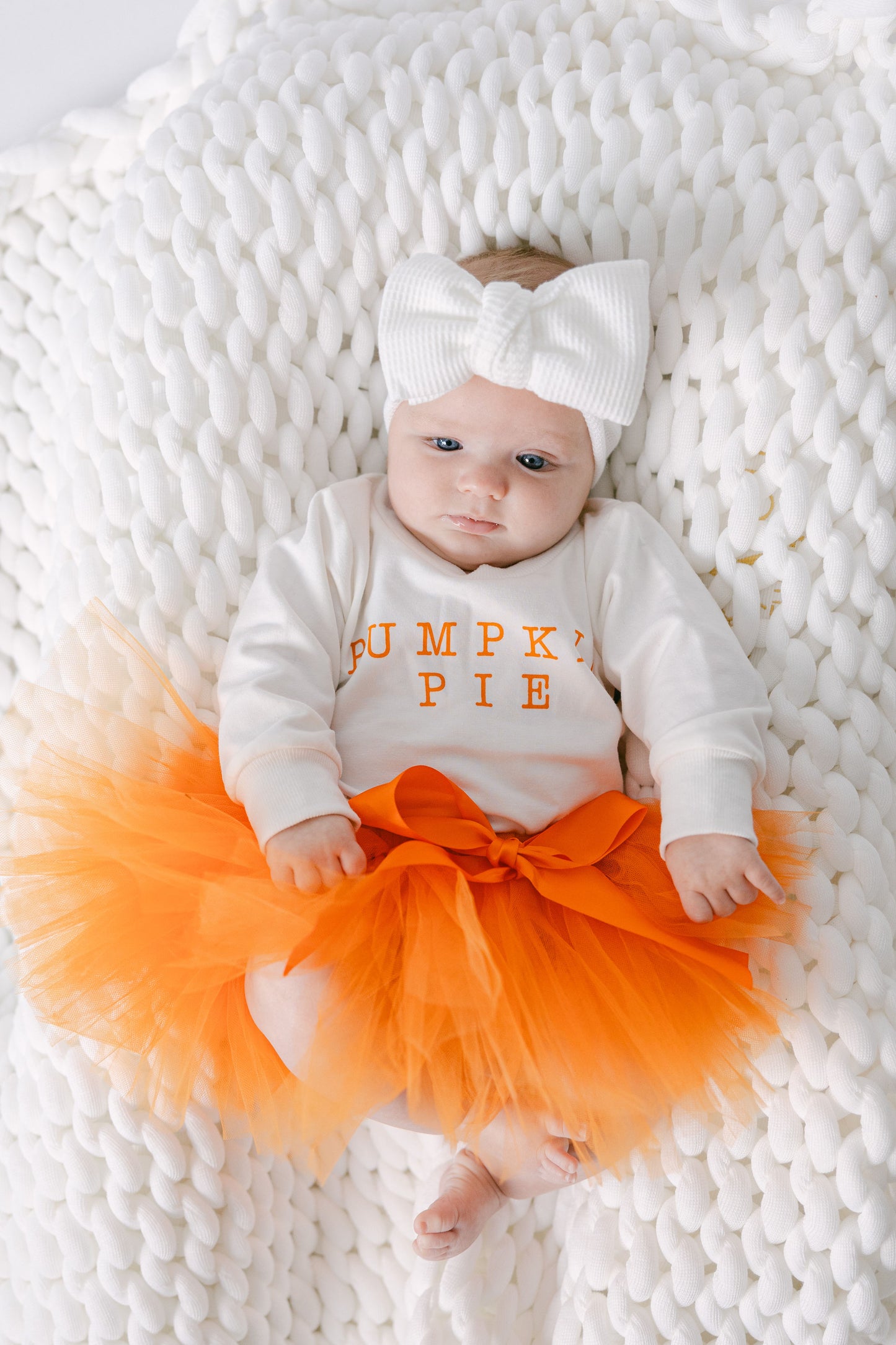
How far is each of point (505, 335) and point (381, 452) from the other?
10.8 inches

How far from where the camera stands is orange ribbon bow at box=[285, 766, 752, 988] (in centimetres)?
103

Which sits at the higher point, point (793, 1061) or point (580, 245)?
point (580, 245)

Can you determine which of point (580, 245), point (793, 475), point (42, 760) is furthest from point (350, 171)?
point (42, 760)

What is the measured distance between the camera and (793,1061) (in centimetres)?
112

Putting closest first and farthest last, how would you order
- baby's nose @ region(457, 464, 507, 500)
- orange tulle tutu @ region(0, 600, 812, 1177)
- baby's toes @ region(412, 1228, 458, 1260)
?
orange tulle tutu @ region(0, 600, 812, 1177) < baby's toes @ region(412, 1228, 458, 1260) < baby's nose @ region(457, 464, 507, 500)

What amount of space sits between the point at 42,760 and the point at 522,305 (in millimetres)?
641

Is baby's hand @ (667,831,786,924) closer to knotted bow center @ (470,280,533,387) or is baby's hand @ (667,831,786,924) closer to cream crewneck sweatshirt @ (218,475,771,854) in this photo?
cream crewneck sweatshirt @ (218,475,771,854)

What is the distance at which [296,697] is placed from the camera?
3.76 ft

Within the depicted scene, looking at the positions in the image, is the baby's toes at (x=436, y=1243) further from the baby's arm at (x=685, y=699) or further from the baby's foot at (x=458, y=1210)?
the baby's arm at (x=685, y=699)

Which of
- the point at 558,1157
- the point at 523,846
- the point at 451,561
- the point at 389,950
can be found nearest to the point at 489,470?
the point at 451,561

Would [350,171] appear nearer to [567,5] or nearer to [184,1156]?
[567,5]

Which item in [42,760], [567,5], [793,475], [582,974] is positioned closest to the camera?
[582,974]

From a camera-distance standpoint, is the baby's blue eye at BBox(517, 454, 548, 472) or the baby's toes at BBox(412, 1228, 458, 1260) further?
the baby's blue eye at BBox(517, 454, 548, 472)

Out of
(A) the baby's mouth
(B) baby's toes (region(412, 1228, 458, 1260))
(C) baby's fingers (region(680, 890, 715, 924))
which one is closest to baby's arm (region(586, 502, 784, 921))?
(C) baby's fingers (region(680, 890, 715, 924))
